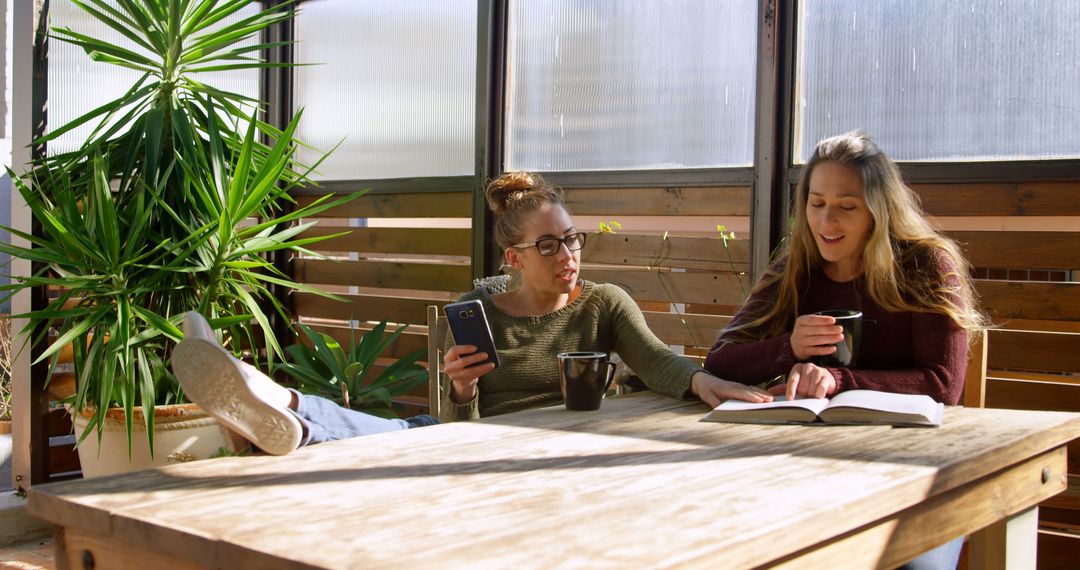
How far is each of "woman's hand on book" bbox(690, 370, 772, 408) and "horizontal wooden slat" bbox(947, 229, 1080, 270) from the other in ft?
4.59

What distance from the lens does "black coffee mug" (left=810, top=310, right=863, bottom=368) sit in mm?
1843

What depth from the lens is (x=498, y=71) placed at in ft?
13.7

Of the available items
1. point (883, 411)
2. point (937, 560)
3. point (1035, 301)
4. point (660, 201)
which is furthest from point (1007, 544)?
point (660, 201)

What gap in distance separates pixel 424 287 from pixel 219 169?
1.24 meters

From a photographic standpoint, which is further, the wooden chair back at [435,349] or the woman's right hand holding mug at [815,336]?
the wooden chair back at [435,349]

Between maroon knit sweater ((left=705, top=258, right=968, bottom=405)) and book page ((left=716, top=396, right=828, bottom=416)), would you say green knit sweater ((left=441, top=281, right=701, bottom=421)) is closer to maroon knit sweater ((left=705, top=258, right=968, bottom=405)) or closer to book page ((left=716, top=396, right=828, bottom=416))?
maroon knit sweater ((left=705, top=258, right=968, bottom=405))

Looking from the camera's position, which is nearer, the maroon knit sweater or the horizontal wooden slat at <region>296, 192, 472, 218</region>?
the maroon knit sweater

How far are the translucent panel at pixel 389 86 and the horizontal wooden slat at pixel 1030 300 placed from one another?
215 cm

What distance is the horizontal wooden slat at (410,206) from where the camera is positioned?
4355 millimetres

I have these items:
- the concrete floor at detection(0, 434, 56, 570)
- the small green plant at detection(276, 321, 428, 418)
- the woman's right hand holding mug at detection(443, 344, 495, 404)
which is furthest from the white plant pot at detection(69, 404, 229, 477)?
the woman's right hand holding mug at detection(443, 344, 495, 404)

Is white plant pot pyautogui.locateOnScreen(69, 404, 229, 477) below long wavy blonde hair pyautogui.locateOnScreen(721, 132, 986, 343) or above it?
below

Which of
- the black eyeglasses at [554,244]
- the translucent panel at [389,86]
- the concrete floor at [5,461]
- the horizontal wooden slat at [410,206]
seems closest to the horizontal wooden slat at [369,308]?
the horizontal wooden slat at [410,206]

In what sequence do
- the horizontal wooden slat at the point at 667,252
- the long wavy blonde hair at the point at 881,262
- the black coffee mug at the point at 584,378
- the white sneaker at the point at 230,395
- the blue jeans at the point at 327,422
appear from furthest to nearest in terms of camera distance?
the horizontal wooden slat at the point at 667,252
the long wavy blonde hair at the point at 881,262
the black coffee mug at the point at 584,378
the blue jeans at the point at 327,422
the white sneaker at the point at 230,395

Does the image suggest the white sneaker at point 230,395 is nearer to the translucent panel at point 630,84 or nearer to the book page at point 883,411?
the book page at point 883,411
